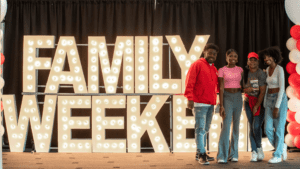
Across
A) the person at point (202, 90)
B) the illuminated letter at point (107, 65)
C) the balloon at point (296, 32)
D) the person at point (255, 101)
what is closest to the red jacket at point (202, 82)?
the person at point (202, 90)

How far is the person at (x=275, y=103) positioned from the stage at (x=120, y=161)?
29 centimetres

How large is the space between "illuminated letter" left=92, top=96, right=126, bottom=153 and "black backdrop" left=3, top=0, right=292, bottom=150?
60cm

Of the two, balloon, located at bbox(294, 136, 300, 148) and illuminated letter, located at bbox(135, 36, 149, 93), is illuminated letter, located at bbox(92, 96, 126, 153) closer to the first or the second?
illuminated letter, located at bbox(135, 36, 149, 93)

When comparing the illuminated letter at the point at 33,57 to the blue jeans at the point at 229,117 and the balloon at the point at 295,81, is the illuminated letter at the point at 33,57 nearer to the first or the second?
the blue jeans at the point at 229,117

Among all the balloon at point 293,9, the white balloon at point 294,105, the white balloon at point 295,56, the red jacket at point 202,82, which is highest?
the balloon at point 293,9

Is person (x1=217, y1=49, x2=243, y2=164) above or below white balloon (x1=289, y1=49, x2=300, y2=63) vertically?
below

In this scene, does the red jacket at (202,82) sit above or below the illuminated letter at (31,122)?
above

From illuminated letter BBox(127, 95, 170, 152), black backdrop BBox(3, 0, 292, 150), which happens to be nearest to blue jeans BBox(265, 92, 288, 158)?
black backdrop BBox(3, 0, 292, 150)

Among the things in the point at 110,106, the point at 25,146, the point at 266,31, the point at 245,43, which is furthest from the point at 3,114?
the point at 266,31

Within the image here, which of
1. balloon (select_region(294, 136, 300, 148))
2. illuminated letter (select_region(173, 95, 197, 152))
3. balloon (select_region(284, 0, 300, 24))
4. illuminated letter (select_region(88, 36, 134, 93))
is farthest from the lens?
illuminated letter (select_region(88, 36, 134, 93))

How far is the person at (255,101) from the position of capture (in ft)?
11.8

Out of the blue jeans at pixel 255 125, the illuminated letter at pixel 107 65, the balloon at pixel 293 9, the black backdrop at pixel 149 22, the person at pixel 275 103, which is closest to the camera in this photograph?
the person at pixel 275 103

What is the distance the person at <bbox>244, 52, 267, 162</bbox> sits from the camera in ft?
11.8

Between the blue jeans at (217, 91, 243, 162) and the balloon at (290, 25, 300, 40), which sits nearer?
the blue jeans at (217, 91, 243, 162)
